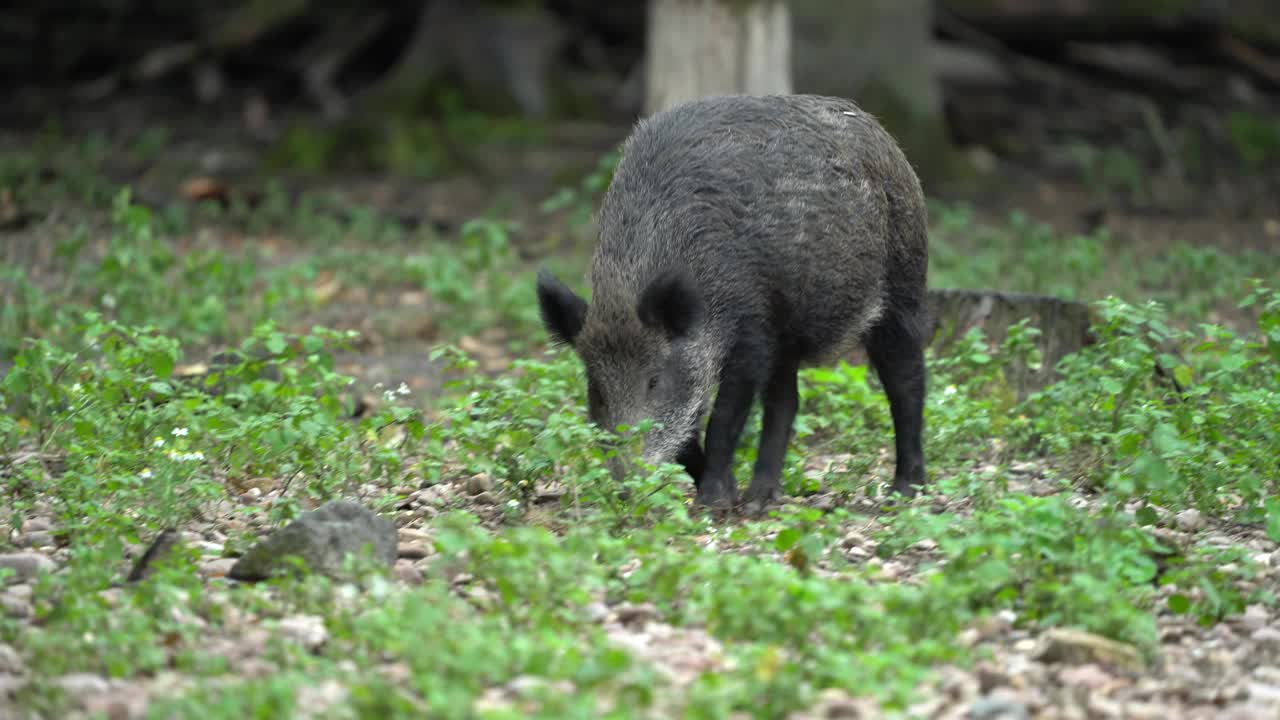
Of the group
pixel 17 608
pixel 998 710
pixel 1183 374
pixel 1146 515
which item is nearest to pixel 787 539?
A: pixel 998 710

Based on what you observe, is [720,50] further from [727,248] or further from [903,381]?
[727,248]

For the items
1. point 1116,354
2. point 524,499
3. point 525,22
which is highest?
point 525,22

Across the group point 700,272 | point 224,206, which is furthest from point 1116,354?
point 224,206

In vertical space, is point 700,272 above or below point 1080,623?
above

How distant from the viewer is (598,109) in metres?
15.6

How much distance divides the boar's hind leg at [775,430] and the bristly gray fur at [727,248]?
0.41 ft

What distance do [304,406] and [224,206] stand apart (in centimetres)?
701

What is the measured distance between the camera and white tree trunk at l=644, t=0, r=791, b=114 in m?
12.4

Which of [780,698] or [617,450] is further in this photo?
[617,450]

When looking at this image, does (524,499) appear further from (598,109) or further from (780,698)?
(598,109)

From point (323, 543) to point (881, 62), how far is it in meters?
10.0

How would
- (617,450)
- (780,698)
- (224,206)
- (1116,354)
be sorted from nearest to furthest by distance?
1. (780,698)
2. (617,450)
3. (1116,354)
4. (224,206)

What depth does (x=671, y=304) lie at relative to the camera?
230 inches

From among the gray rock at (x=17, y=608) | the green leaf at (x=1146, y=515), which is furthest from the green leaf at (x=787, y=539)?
the gray rock at (x=17, y=608)
